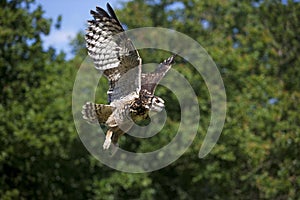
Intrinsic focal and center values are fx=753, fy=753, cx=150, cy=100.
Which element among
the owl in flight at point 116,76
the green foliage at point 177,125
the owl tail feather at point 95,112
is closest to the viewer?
the owl in flight at point 116,76

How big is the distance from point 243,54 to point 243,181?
3688mm

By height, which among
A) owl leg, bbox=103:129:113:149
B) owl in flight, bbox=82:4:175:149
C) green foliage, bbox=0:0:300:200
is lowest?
owl leg, bbox=103:129:113:149

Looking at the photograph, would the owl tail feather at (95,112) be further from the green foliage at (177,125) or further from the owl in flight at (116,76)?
the green foliage at (177,125)

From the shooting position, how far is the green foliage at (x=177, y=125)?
19.0 meters

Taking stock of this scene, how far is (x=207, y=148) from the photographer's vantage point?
19953 millimetres

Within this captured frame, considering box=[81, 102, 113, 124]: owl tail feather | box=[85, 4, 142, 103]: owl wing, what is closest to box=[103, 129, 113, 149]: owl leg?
box=[81, 102, 113, 124]: owl tail feather

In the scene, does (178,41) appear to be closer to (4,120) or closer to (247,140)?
(247,140)

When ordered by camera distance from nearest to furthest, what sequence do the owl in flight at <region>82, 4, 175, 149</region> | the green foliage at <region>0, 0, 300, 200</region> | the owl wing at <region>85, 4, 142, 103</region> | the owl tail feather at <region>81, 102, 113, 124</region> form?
the owl in flight at <region>82, 4, 175, 149</region> → the owl wing at <region>85, 4, 142, 103</region> → the owl tail feather at <region>81, 102, 113, 124</region> → the green foliage at <region>0, 0, 300, 200</region>

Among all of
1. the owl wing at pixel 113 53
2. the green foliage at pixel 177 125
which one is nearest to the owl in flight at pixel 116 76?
the owl wing at pixel 113 53

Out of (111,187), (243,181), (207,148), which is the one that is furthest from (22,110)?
(243,181)

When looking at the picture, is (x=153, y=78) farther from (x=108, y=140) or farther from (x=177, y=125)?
(x=177, y=125)

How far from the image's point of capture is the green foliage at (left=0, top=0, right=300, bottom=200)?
19.0m

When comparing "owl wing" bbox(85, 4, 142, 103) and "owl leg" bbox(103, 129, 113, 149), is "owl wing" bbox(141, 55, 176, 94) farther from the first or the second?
"owl leg" bbox(103, 129, 113, 149)

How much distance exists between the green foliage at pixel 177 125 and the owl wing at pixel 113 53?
36.0 feet
